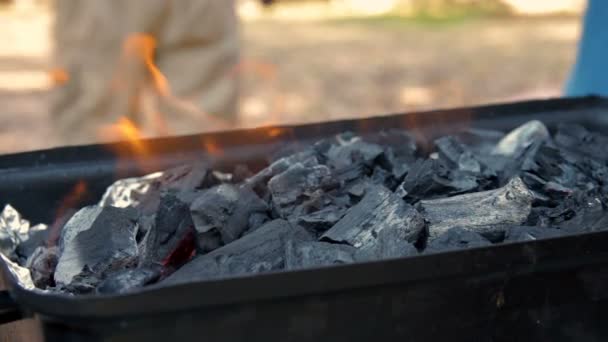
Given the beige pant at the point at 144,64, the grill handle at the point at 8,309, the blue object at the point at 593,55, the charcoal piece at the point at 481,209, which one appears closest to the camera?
the grill handle at the point at 8,309

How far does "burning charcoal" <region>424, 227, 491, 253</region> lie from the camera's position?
1.50 m

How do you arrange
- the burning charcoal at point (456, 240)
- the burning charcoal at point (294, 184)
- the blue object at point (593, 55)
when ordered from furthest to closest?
the blue object at point (593, 55) < the burning charcoal at point (294, 184) < the burning charcoal at point (456, 240)

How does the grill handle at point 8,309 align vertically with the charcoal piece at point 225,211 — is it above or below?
below

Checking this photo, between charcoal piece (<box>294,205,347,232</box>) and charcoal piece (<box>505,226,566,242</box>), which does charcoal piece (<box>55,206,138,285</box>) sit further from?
charcoal piece (<box>505,226,566,242</box>)

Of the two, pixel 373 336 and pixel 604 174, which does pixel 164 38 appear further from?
pixel 373 336

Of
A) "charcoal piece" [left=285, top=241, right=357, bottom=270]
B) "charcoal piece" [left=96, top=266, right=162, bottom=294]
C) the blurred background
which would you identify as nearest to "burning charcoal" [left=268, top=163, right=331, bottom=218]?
"charcoal piece" [left=285, top=241, right=357, bottom=270]

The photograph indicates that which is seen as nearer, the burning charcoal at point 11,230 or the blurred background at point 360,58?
the burning charcoal at point 11,230

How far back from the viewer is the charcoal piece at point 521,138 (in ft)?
6.92

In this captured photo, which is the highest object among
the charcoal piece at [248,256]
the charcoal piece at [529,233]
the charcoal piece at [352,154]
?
the charcoal piece at [529,233]

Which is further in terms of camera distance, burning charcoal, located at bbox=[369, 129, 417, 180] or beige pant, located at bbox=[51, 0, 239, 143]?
beige pant, located at bbox=[51, 0, 239, 143]

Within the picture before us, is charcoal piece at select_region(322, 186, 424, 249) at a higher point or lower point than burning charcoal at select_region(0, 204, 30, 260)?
higher

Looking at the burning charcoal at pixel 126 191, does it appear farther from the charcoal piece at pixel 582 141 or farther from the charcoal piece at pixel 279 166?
the charcoal piece at pixel 582 141

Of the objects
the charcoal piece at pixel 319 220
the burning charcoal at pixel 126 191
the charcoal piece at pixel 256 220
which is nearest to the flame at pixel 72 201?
the burning charcoal at pixel 126 191

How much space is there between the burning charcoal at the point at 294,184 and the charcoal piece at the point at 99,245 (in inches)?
11.6
